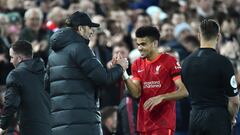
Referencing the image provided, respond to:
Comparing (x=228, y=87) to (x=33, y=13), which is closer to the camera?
(x=228, y=87)

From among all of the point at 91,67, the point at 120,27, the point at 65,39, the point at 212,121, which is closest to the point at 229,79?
the point at 212,121

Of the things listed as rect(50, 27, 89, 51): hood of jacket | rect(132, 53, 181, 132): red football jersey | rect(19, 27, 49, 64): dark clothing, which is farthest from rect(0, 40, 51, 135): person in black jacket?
rect(19, 27, 49, 64): dark clothing

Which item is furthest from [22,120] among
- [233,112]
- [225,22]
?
[225,22]

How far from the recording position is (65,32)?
437 inches

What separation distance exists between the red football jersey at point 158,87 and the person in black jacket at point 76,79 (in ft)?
1.93

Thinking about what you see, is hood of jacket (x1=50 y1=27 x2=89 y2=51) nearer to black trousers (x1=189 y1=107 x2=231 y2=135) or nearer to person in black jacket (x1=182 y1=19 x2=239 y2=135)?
person in black jacket (x1=182 y1=19 x2=239 y2=135)

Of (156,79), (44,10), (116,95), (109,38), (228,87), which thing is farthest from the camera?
(44,10)

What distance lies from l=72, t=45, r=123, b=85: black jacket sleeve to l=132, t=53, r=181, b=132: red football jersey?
772mm

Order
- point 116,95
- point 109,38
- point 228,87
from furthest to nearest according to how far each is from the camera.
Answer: point 109,38 < point 116,95 < point 228,87

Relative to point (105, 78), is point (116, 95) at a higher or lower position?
lower

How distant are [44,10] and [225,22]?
155 inches

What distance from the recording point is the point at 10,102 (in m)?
11.5

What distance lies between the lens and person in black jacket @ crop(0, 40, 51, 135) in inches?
464

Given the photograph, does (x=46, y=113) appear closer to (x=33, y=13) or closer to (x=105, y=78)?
(x=105, y=78)
